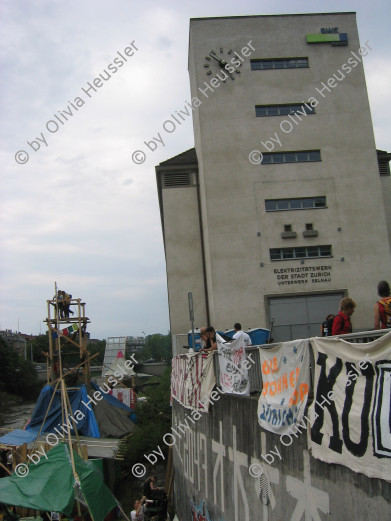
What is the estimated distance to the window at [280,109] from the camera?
2844cm

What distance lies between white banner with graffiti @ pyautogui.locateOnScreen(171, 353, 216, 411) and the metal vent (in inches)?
667

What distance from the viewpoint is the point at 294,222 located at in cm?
2733

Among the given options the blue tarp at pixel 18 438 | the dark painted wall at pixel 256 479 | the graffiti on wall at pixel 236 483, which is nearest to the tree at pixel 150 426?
the blue tarp at pixel 18 438

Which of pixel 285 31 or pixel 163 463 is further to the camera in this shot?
pixel 285 31

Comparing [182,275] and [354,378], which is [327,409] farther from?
[182,275]

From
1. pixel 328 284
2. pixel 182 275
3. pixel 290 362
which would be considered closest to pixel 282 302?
pixel 328 284

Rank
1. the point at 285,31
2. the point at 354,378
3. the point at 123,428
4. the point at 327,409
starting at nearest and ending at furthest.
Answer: the point at 354,378 → the point at 327,409 → the point at 123,428 → the point at 285,31

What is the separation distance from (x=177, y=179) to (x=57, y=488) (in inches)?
802

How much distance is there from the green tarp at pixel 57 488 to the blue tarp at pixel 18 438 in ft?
23.6

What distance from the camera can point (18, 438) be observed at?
22.7 meters

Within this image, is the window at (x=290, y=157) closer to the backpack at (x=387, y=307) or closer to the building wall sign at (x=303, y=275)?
the building wall sign at (x=303, y=275)

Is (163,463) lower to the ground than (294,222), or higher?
lower

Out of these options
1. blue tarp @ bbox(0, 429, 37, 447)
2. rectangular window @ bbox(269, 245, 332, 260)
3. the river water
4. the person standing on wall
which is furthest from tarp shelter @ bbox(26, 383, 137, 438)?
the river water

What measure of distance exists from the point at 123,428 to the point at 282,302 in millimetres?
10527
